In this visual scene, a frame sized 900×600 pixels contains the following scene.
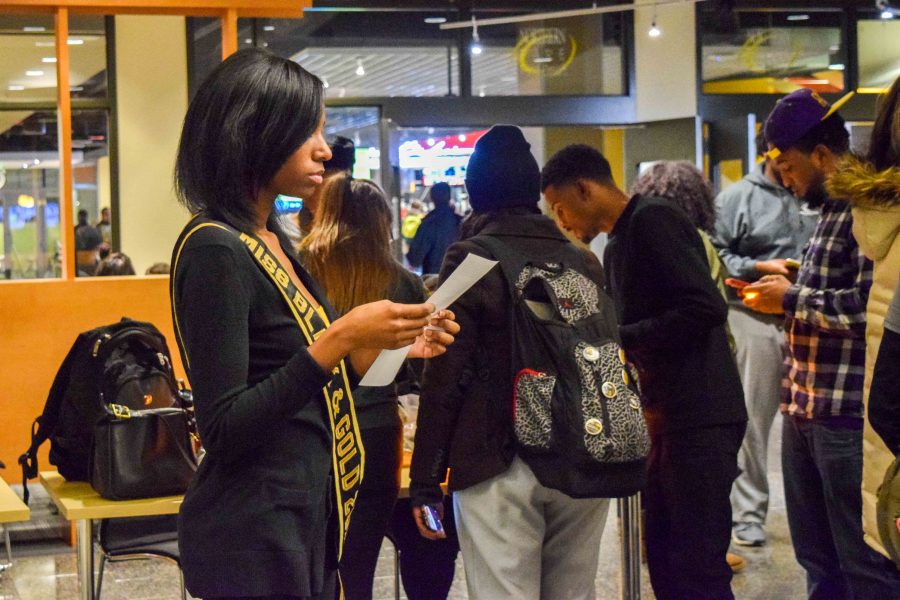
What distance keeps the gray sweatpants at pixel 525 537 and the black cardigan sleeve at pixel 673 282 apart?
0.70 meters

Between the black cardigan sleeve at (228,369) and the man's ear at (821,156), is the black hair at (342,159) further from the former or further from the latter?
the black cardigan sleeve at (228,369)

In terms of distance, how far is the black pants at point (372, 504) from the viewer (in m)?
3.05

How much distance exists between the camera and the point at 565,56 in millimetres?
11789

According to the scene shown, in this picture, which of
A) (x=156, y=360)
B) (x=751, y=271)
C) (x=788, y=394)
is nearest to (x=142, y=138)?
(x=751, y=271)

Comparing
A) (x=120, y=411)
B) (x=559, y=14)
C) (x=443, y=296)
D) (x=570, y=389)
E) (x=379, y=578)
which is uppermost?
(x=559, y=14)

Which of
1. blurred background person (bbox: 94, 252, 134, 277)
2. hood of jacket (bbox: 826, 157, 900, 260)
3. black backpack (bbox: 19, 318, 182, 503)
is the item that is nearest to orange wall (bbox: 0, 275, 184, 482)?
blurred background person (bbox: 94, 252, 134, 277)

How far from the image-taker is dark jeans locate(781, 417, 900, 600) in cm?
300

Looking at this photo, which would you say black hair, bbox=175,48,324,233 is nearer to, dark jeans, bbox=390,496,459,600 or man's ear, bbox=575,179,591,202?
man's ear, bbox=575,179,591,202

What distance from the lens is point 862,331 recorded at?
296 centimetres

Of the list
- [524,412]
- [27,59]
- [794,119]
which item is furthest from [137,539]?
[27,59]

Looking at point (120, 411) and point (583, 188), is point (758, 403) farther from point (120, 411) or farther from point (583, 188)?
point (120, 411)

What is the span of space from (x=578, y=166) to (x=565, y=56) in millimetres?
8780

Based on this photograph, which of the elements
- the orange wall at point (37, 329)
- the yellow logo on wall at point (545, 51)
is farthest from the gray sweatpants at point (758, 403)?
the yellow logo on wall at point (545, 51)

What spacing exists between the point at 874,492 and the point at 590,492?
23.9 inches
